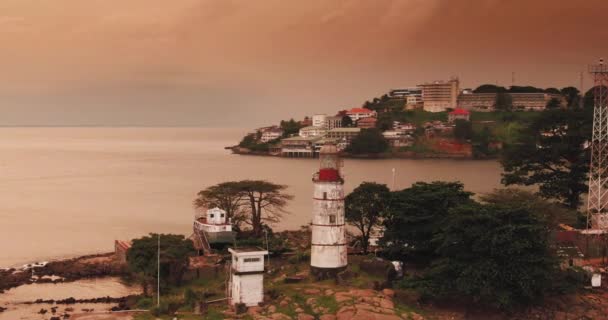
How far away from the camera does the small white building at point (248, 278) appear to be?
2339 cm

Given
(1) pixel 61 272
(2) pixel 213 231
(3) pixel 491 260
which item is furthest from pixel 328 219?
(1) pixel 61 272

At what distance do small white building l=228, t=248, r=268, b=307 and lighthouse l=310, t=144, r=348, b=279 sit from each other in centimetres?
332

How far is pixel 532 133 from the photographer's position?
143ft

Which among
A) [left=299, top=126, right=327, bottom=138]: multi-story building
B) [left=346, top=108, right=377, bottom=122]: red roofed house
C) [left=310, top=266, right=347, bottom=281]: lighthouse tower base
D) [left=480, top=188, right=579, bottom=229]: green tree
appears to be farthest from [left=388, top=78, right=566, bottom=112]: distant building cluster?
[left=310, top=266, right=347, bottom=281]: lighthouse tower base

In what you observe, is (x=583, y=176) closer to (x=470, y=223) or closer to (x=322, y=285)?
(x=470, y=223)

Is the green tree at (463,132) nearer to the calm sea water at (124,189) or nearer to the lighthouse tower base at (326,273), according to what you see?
the calm sea water at (124,189)

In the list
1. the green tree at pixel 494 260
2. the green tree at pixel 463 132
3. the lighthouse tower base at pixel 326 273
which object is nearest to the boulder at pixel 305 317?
the lighthouse tower base at pixel 326 273

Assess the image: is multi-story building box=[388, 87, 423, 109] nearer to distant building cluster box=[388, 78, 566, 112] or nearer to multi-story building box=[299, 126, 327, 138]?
distant building cluster box=[388, 78, 566, 112]

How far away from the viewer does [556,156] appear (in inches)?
1607

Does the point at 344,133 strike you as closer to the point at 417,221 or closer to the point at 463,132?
the point at 463,132

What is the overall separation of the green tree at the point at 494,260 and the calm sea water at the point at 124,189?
80.2ft

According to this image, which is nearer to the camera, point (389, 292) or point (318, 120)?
point (389, 292)

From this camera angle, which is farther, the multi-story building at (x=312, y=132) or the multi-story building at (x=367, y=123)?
the multi-story building at (x=367, y=123)

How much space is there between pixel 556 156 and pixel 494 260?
20122mm
